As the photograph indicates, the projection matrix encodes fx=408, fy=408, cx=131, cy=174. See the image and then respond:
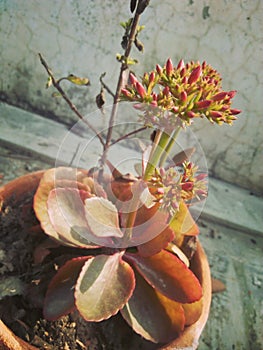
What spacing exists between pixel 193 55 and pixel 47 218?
94 centimetres

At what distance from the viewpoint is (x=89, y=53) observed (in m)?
1.54

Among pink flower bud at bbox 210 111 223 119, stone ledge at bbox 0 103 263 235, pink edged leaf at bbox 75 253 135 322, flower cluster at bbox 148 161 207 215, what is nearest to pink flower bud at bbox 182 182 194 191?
flower cluster at bbox 148 161 207 215

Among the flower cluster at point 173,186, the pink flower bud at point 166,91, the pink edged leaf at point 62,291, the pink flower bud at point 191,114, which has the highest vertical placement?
the pink flower bud at point 166,91

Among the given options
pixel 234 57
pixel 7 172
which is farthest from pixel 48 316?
pixel 234 57

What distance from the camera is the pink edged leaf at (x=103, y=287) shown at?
0.70 meters

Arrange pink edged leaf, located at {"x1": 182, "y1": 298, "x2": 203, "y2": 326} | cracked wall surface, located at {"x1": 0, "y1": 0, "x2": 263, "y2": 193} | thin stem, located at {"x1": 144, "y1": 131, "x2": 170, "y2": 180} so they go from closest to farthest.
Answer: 1. thin stem, located at {"x1": 144, "y1": 131, "x2": 170, "y2": 180}
2. pink edged leaf, located at {"x1": 182, "y1": 298, "x2": 203, "y2": 326}
3. cracked wall surface, located at {"x1": 0, "y1": 0, "x2": 263, "y2": 193}

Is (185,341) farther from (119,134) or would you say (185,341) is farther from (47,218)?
(119,134)

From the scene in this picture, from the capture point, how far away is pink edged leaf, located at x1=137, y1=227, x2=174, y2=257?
76cm

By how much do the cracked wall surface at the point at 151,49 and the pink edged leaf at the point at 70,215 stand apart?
2.81ft

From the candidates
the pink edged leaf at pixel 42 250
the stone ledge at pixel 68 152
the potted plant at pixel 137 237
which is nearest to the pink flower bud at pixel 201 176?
the potted plant at pixel 137 237

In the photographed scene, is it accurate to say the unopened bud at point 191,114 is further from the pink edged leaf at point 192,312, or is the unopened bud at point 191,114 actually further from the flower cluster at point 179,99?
the pink edged leaf at point 192,312

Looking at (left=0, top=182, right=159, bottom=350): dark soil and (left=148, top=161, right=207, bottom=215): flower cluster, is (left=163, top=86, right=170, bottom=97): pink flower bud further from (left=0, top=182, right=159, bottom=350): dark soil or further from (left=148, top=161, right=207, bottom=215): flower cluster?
(left=0, top=182, right=159, bottom=350): dark soil

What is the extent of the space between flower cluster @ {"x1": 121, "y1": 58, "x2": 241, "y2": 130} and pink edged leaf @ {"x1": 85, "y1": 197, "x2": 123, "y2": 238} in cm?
22

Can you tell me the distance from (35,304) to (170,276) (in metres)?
0.27
